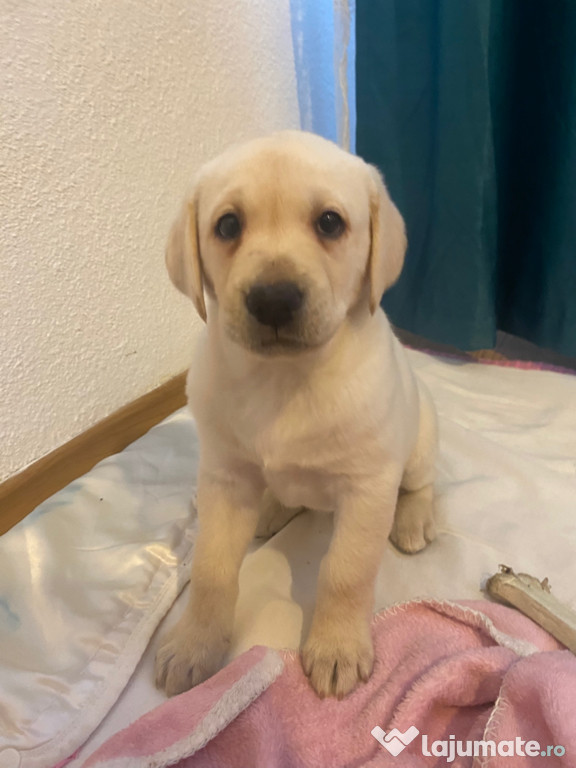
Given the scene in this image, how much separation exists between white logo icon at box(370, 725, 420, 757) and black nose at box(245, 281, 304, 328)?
609mm

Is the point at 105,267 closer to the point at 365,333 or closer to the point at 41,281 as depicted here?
the point at 41,281

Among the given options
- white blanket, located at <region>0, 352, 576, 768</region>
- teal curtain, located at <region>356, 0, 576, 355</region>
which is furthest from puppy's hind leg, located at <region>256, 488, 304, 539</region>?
teal curtain, located at <region>356, 0, 576, 355</region>

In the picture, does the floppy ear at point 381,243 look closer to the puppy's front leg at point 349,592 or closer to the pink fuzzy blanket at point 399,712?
the puppy's front leg at point 349,592

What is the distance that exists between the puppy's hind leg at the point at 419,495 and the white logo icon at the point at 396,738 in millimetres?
389

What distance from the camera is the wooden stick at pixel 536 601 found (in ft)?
3.05

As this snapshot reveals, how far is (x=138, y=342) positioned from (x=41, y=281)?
1.11 ft

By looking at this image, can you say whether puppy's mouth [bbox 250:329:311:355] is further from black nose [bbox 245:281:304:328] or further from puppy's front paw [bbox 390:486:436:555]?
puppy's front paw [bbox 390:486:436:555]

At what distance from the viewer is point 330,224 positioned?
784 mm

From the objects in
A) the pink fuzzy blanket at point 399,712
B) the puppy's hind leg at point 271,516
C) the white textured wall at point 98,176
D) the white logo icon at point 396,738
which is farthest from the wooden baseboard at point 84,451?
the white logo icon at point 396,738

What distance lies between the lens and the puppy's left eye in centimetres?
77

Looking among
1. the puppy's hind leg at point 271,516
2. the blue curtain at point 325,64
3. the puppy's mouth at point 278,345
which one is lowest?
the puppy's hind leg at point 271,516

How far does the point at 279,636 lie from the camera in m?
1.01

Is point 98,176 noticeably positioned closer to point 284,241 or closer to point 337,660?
point 284,241

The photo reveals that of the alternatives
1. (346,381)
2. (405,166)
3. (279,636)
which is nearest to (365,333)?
(346,381)
